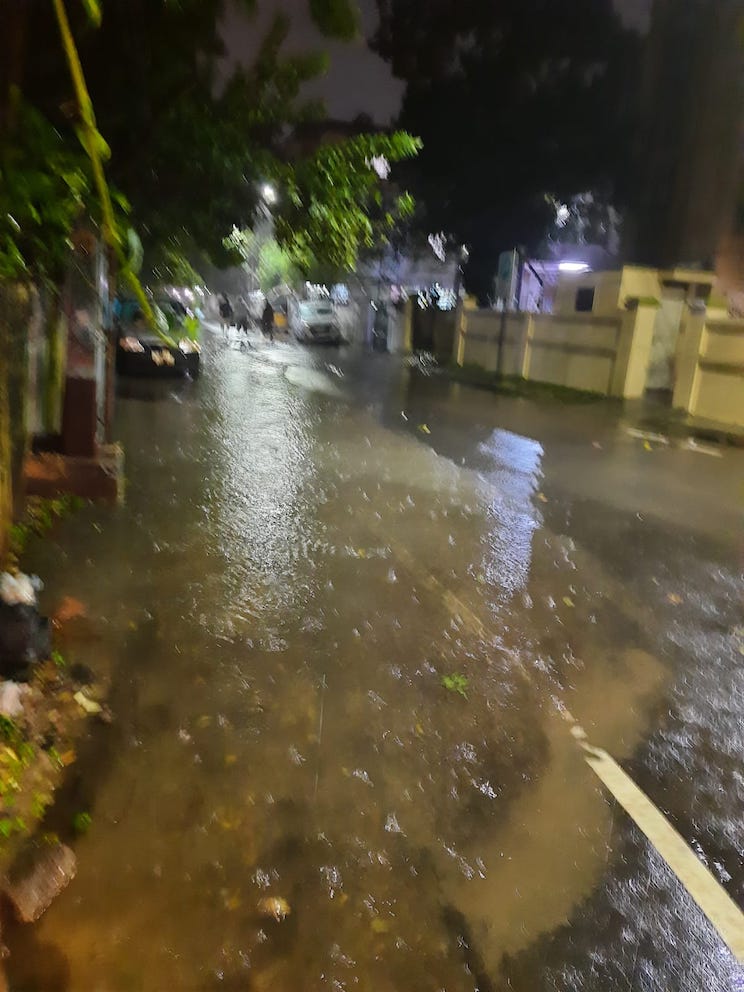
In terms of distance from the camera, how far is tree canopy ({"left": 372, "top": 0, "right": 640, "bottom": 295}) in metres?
21.7

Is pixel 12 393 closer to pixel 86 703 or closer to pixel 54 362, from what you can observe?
pixel 54 362

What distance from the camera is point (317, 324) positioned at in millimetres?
36219

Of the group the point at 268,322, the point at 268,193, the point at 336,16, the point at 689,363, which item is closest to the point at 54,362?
the point at 268,193

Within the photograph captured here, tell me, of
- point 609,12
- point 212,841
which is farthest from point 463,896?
point 609,12

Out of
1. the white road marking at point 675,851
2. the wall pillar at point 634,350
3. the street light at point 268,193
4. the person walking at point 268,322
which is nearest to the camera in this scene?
the white road marking at point 675,851

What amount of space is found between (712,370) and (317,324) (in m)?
24.2

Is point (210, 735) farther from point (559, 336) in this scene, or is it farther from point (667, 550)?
point (559, 336)

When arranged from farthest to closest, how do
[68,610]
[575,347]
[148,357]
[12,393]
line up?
[575,347] → [148,357] → [68,610] → [12,393]

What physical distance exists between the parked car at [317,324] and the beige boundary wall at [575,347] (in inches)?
523

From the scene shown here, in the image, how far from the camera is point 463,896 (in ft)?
9.90

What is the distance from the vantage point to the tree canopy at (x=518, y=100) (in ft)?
71.2

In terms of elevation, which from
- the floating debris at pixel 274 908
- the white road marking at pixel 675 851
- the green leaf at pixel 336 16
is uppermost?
the green leaf at pixel 336 16

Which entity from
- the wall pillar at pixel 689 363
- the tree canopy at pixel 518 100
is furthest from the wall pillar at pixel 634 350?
the tree canopy at pixel 518 100

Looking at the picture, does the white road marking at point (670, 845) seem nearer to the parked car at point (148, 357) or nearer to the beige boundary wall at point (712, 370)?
the beige boundary wall at point (712, 370)
